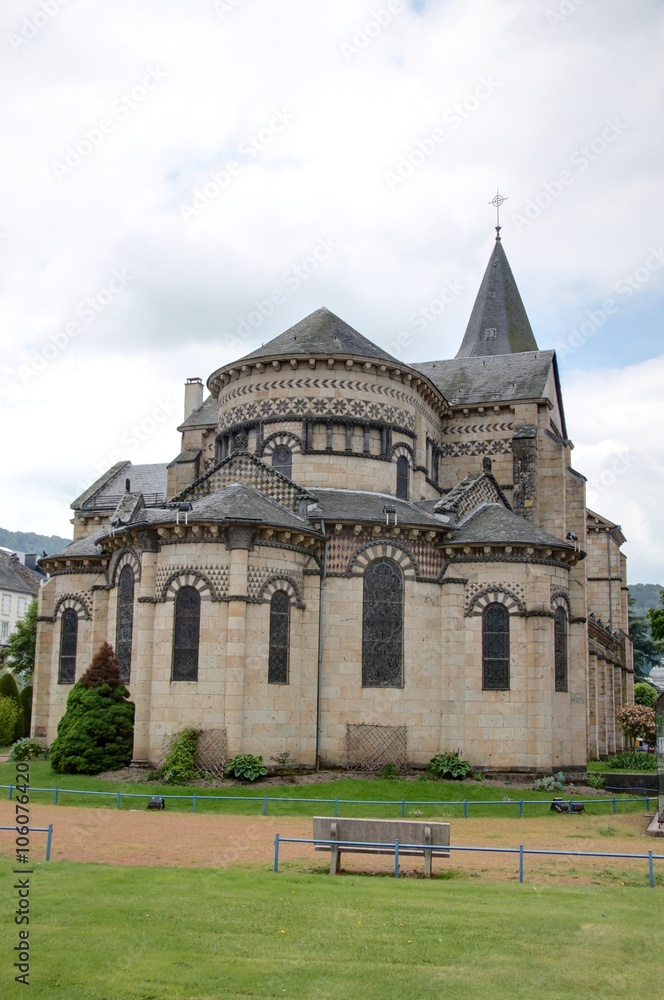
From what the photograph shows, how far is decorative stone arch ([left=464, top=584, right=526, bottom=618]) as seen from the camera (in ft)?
108

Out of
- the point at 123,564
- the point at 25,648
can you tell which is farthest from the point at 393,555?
the point at 25,648

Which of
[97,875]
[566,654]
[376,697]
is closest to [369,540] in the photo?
[376,697]

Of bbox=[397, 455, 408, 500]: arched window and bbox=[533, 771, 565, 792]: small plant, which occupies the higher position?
bbox=[397, 455, 408, 500]: arched window

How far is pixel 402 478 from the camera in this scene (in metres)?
38.0

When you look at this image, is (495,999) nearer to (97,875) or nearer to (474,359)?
(97,875)

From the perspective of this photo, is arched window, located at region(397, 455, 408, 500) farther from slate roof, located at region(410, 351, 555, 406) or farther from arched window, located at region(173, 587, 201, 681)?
arched window, located at region(173, 587, 201, 681)

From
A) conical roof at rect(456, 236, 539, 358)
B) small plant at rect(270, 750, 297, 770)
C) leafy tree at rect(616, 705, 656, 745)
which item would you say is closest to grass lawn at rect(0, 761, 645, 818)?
small plant at rect(270, 750, 297, 770)

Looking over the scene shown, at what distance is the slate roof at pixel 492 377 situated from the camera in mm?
42906

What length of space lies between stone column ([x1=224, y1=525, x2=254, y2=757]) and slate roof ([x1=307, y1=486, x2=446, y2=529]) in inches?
140

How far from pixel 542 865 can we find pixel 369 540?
52.2 feet

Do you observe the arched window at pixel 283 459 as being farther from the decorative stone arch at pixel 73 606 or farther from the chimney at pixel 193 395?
the chimney at pixel 193 395

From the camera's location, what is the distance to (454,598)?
33094 millimetres

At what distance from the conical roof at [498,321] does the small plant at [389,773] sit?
26.9 meters

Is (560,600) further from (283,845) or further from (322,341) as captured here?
(283,845)
